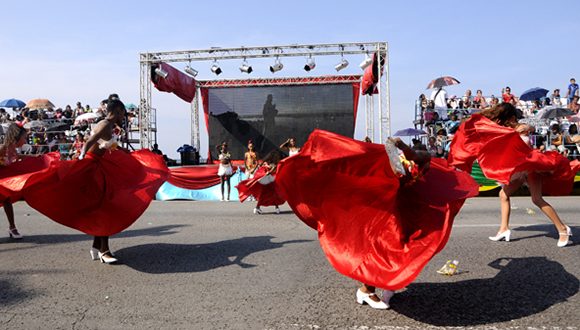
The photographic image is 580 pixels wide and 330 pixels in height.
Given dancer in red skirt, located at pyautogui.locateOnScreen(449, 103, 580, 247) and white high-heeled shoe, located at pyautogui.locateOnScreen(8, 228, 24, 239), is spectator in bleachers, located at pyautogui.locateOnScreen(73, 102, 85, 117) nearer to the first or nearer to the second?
white high-heeled shoe, located at pyautogui.locateOnScreen(8, 228, 24, 239)

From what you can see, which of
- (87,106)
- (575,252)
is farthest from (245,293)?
(87,106)

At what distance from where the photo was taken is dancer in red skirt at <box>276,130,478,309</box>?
383 centimetres

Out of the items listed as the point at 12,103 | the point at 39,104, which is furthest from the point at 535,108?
the point at 12,103

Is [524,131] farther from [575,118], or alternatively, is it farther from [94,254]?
[575,118]

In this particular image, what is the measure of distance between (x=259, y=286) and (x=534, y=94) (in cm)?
1696

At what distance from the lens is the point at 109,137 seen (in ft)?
18.7

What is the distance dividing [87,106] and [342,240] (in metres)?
21.3

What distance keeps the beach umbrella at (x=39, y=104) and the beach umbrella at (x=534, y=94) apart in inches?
776

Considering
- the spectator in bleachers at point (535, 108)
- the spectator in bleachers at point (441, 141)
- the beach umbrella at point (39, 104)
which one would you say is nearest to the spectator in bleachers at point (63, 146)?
the beach umbrella at point (39, 104)

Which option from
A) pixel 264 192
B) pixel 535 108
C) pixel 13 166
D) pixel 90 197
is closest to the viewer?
pixel 90 197

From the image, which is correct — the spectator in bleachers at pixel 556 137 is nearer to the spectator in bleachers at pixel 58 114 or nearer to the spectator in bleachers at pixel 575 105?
the spectator in bleachers at pixel 575 105

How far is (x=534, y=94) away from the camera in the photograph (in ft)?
60.2

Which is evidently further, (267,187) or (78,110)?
(78,110)

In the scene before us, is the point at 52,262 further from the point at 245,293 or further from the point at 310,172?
the point at 310,172
